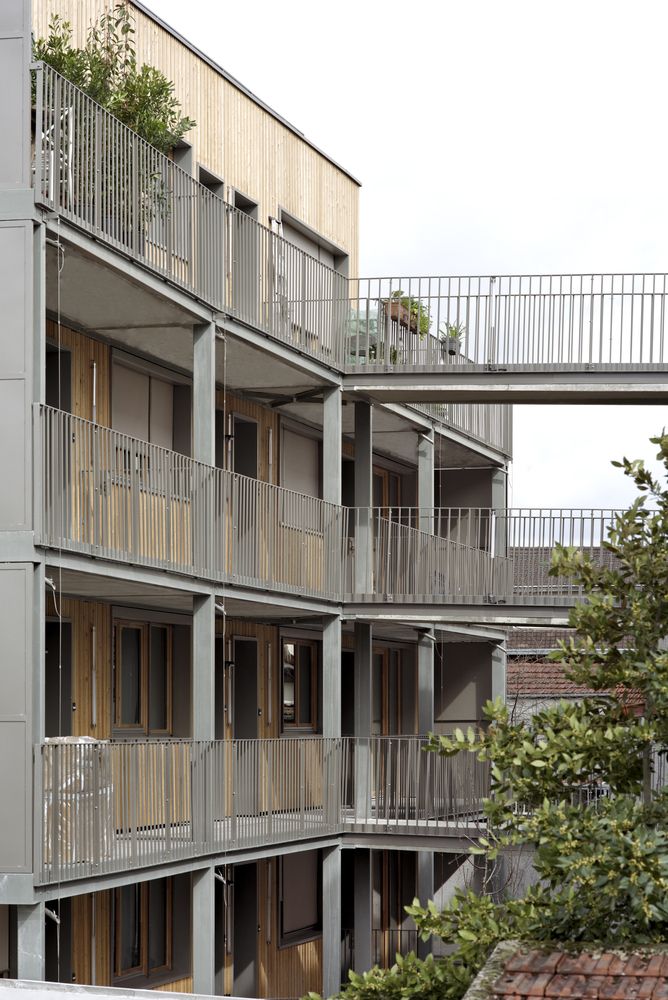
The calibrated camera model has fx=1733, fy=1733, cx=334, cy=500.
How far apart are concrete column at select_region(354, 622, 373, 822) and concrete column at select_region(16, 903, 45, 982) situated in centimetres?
927

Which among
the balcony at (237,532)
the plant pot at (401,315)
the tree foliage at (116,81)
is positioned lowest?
the balcony at (237,532)

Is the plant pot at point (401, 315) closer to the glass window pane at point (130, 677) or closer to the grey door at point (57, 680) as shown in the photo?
the glass window pane at point (130, 677)

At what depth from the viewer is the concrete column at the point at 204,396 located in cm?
1991

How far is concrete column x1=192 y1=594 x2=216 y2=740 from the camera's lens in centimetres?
1953

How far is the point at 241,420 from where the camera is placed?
25078 millimetres

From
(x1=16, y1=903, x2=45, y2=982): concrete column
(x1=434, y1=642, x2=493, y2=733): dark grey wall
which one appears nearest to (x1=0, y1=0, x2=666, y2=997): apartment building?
(x1=16, y1=903, x2=45, y2=982): concrete column

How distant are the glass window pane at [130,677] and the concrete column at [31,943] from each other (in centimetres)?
593

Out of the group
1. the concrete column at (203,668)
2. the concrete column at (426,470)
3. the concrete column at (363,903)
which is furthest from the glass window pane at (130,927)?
the concrete column at (426,470)

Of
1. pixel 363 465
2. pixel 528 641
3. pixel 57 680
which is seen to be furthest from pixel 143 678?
pixel 528 641

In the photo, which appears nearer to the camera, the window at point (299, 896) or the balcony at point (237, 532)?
the balcony at point (237, 532)

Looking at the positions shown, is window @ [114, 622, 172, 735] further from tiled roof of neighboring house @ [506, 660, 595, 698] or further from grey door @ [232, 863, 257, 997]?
tiled roof of neighboring house @ [506, 660, 595, 698]

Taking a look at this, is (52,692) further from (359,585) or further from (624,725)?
(624,725)

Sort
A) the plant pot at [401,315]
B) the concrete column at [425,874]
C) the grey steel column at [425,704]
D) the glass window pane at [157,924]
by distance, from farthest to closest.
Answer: the grey steel column at [425,704]
the concrete column at [425,874]
the plant pot at [401,315]
the glass window pane at [157,924]

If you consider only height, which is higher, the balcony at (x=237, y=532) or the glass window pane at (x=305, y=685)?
the balcony at (x=237, y=532)
